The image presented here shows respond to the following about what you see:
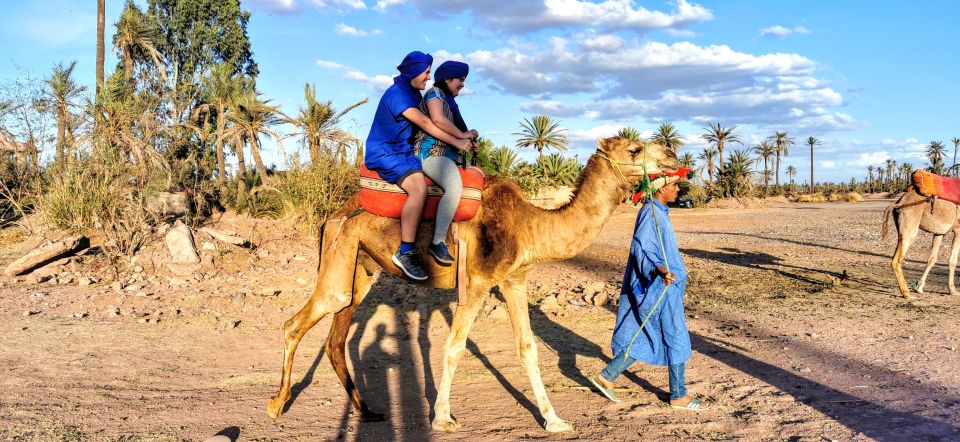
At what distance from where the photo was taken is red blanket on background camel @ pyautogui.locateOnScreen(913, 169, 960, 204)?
11727mm

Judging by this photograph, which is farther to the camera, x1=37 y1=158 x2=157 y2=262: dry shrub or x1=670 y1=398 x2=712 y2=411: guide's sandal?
x1=37 y1=158 x2=157 y2=262: dry shrub

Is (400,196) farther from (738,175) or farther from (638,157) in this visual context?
(738,175)

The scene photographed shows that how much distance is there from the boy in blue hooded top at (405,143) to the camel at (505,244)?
0.20 meters

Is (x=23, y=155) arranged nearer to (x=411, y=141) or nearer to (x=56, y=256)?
(x=56, y=256)

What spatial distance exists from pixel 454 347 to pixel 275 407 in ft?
5.66

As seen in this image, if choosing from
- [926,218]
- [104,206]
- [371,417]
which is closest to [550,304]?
[371,417]

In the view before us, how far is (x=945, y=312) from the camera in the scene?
9.69 meters

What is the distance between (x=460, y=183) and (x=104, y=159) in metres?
12.8

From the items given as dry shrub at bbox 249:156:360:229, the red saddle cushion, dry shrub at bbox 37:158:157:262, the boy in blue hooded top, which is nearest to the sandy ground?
dry shrub at bbox 37:158:157:262

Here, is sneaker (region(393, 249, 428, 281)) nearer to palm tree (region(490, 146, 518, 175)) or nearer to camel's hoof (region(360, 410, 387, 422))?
camel's hoof (region(360, 410, 387, 422))

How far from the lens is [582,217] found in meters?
5.31

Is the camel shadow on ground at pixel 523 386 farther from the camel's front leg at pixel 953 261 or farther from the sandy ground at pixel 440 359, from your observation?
the camel's front leg at pixel 953 261

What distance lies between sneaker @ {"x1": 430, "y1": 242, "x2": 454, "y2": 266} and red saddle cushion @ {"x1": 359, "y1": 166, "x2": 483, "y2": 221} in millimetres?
268

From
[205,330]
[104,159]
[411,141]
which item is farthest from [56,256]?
[411,141]
